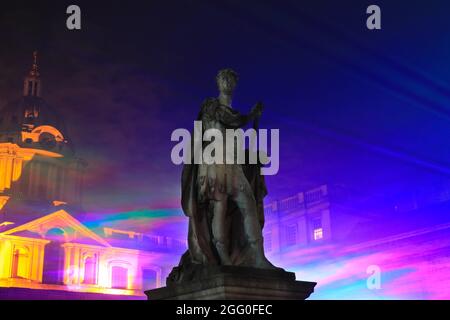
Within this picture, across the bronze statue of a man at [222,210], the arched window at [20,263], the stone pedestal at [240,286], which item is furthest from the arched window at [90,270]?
the stone pedestal at [240,286]

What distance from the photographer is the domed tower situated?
62281mm

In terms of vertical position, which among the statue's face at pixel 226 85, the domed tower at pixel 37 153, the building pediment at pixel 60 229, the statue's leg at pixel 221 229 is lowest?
the statue's leg at pixel 221 229

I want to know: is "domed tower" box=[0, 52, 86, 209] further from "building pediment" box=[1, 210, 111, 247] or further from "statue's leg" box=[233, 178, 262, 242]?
"statue's leg" box=[233, 178, 262, 242]

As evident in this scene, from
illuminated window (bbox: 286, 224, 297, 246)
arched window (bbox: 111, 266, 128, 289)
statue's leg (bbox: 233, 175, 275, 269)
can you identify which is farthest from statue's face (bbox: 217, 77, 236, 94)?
arched window (bbox: 111, 266, 128, 289)

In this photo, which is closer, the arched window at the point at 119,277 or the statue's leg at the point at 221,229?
the statue's leg at the point at 221,229

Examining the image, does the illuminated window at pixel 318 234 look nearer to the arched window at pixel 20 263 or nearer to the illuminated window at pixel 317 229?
the illuminated window at pixel 317 229

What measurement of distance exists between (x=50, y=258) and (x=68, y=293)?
10.0m

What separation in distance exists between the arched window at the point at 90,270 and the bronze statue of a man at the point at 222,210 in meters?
54.6

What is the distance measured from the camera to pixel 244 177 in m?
7.93

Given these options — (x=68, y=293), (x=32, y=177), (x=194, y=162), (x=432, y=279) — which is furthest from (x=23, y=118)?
(x=194, y=162)

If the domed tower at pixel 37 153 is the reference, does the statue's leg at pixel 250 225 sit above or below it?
below

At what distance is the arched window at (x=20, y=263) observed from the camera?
55406 millimetres

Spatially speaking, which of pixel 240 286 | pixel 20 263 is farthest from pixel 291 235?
pixel 240 286
